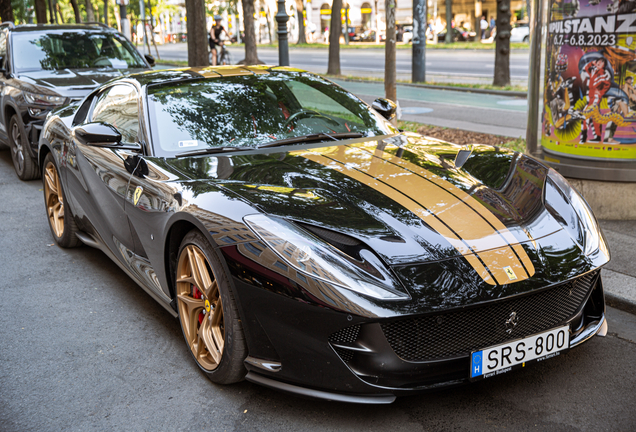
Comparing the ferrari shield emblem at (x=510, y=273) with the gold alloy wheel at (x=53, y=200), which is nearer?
A: the ferrari shield emblem at (x=510, y=273)

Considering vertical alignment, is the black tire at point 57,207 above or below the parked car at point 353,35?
below

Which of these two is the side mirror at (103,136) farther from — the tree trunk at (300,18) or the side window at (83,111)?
the tree trunk at (300,18)

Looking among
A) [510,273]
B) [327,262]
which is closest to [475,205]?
[510,273]

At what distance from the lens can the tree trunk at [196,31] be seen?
11.5 meters

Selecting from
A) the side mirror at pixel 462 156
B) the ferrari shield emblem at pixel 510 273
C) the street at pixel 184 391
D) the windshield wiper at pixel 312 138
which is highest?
Result: the windshield wiper at pixel 312 138

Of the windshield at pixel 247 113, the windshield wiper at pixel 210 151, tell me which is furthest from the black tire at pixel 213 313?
the windshield at pixel 247 113

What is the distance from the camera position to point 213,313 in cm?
311

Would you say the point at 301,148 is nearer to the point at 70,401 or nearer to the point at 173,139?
the point at 173,139

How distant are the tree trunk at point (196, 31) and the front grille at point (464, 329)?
Result: 32.6 feet

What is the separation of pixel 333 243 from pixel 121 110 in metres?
2.32

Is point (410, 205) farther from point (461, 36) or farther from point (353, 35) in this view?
point (353, 35)

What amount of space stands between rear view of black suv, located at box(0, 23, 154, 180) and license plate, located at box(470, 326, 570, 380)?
6338 mm

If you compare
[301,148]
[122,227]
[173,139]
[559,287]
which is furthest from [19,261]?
[559,287]

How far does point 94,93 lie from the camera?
16.9ft
